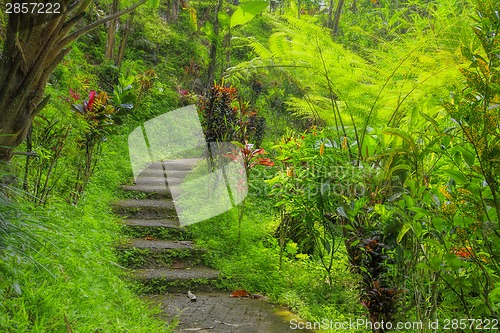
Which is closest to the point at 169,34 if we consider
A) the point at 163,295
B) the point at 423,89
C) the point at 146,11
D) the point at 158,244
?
the point at 146,11

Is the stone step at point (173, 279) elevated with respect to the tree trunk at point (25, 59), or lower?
lower

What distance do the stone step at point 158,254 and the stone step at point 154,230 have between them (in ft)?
0.51

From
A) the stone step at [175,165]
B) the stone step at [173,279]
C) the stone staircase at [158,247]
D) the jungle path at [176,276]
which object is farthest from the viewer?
→ the stone step at [175,165]

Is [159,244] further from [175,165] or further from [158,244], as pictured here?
[175,165]

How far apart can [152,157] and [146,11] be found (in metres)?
5.43

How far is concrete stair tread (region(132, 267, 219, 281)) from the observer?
3.73m

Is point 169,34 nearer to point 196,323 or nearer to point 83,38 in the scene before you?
point 83,38

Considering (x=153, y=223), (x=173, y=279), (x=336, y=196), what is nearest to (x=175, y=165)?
(x=153, y=223)

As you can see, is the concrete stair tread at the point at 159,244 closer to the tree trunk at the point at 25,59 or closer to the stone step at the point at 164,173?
the stone step at the point at 164,173

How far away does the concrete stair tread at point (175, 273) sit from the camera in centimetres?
373

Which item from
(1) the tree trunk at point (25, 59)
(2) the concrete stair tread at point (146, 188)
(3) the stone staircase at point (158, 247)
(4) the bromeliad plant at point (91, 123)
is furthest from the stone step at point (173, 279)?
(1) the tree trunk at point (25, 59)

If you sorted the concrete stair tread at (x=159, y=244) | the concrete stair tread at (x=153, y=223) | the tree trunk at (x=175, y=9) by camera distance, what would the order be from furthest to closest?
1. the tree trunk at (x=175, y=9)
2. the concrete stair tread at (x=153, y=223)
3. the concrete stair tread at (x=159, y=244)

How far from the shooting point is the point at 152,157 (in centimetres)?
750
